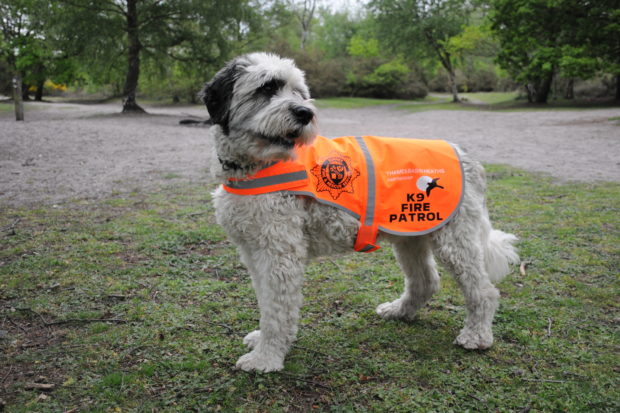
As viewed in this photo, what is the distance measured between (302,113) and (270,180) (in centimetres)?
55

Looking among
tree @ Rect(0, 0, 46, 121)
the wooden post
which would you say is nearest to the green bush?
tree @ Rect(0, 0, 46, 121)

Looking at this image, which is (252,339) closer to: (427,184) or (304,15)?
(427,184)

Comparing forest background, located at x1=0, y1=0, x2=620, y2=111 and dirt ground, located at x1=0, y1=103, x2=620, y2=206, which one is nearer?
dirt ground, located at x1=0, y1=103, x2=620, y2=206

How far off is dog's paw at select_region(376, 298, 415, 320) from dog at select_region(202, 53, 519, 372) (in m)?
A: 0.55

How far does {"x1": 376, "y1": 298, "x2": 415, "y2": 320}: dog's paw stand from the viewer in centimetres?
412

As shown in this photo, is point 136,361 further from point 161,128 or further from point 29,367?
point 161,128

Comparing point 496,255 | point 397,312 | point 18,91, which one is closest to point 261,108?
point 397,312

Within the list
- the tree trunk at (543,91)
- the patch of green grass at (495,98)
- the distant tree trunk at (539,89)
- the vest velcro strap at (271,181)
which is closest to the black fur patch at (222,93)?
the vest velcro strap at (271,181)

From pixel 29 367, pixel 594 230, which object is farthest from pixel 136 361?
pixel 594 230

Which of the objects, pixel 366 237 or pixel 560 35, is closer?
pixel 366 237

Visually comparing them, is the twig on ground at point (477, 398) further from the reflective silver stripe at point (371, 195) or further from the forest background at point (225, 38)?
the forest background at point (225, 38)

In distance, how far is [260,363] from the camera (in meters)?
3.33

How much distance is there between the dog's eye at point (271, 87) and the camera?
10.5 feet

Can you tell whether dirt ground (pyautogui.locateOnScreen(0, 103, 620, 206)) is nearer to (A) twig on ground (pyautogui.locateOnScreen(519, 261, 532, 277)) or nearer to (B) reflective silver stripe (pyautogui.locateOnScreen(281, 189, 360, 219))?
(A) twig on ground (pyautogui.locateOnScreen(519, 261, 532, 277))
